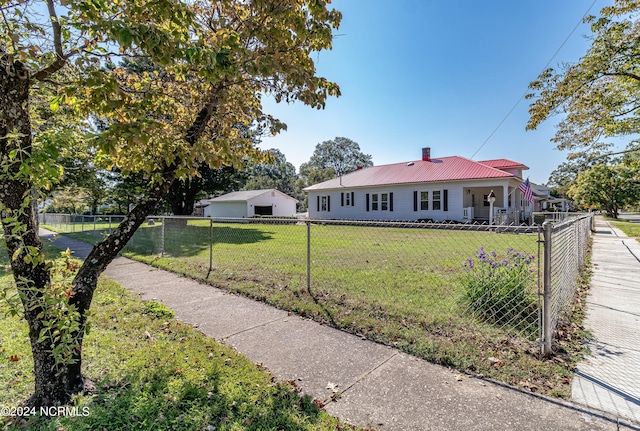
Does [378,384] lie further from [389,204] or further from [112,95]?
[389,204]

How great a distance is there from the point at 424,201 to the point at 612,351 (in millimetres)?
18660

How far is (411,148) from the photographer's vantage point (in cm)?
2927

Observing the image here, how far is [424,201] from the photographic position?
69.6 ft

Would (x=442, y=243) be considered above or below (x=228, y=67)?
below

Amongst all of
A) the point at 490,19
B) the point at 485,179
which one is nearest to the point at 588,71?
the point at 490,19

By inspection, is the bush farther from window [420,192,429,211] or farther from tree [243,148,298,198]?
tree [243,148,298,198]

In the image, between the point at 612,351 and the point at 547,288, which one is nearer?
the point at 547,288

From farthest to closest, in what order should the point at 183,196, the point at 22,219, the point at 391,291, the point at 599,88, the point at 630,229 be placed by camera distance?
the point at 183,196 → the point at 630,229 → the point at 599,88 → the point at 391,291 → the point at 22,219

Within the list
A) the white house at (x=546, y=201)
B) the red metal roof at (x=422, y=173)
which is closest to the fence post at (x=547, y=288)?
the red metal roof at (x=422, y=173)

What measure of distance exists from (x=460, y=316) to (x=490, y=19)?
1092 centimetres

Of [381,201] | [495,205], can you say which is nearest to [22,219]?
[381,201]

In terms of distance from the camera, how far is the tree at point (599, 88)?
8375 millimetres

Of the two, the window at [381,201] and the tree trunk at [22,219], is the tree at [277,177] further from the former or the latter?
the tree trunk at [22,219]

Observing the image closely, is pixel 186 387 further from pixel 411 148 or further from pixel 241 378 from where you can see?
pixel 411 148
